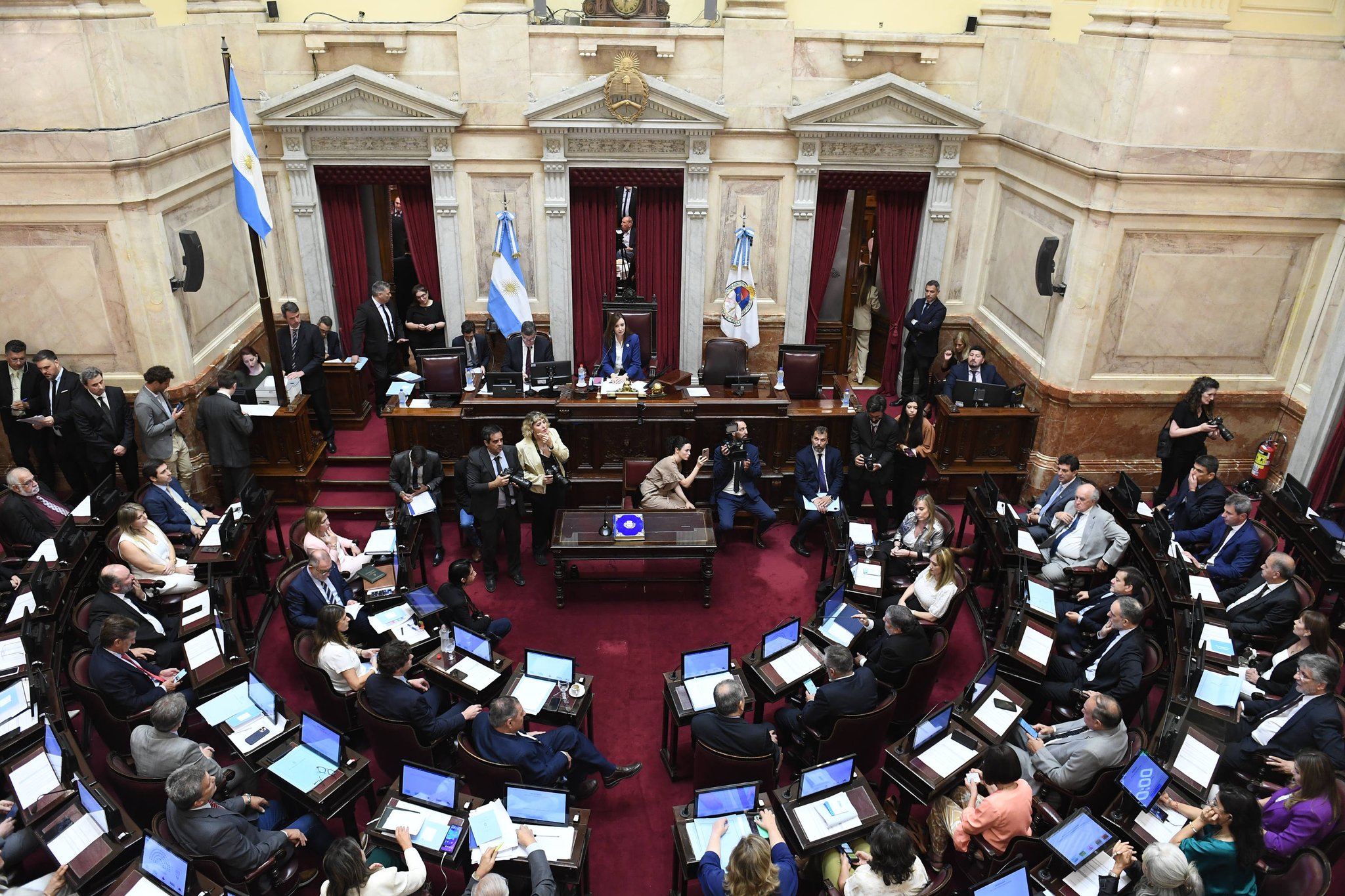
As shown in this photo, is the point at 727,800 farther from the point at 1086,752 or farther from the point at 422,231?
the point at 422,231

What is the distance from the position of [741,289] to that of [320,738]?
23.5 ft

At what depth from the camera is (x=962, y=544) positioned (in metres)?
9.20

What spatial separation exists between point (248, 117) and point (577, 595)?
6.69 meters

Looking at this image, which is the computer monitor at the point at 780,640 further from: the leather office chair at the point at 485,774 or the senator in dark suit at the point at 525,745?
the leather office chair at the point at 485,774

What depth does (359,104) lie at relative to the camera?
10.2 m

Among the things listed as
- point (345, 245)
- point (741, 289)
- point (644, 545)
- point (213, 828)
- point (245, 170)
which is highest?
point (245, 170)

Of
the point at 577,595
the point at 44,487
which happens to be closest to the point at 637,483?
the point at 577,595

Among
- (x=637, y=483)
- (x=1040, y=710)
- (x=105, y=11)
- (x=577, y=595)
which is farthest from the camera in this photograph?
(x=637, y=483)

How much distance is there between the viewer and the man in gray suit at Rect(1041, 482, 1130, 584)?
24.3 feet

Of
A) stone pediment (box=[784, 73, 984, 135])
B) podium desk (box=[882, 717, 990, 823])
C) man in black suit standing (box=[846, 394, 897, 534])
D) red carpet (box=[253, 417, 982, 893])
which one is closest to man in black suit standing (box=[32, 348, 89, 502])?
red carpet (box=[253, 417, 982, 893])

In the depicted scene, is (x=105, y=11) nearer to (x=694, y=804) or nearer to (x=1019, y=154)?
(x=694, y=804)

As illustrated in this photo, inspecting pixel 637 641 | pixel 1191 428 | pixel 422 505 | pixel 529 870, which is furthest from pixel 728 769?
pixel 1191 428

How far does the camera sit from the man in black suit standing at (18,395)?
8055 mm

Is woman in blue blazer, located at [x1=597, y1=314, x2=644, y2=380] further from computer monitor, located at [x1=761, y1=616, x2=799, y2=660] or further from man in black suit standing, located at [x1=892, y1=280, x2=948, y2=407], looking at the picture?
computer monitor, located at [x1=761, y1=616, x2=799, y2=660]
